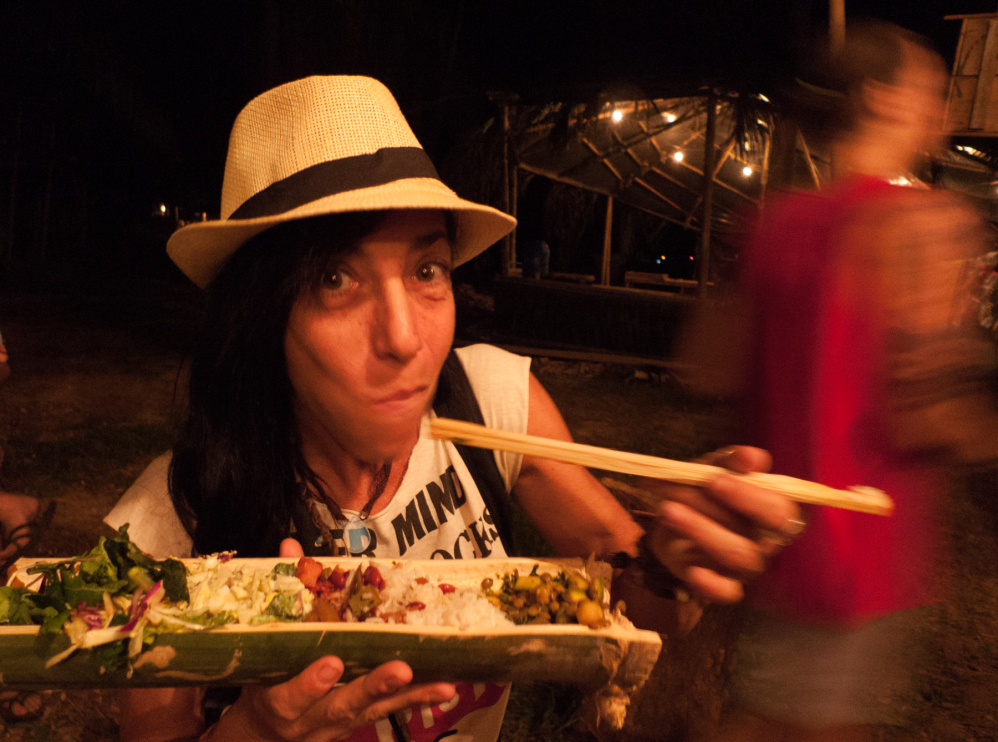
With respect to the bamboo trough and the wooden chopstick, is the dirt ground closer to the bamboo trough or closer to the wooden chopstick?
the wooden chopstick

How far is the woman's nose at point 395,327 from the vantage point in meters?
1.38

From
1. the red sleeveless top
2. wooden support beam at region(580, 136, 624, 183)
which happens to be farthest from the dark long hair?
wooden support beam at region(580, 136, 624, 183)

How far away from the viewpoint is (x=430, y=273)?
1.57 metres

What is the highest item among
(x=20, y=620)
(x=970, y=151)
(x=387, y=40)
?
(x=387, y=40)

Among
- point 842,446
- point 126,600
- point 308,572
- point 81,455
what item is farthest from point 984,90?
point 81,455

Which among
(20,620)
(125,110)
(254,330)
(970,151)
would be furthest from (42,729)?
Answer: (125,110)

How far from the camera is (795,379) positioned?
6.52ft

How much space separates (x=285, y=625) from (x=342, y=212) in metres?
Result: 0.94

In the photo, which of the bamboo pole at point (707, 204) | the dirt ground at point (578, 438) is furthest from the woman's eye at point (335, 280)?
the bamboo pole at point (707, 204)

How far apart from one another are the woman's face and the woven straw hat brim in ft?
0.23

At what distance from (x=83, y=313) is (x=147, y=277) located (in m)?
8.83

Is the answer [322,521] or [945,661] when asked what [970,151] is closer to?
[945,661]

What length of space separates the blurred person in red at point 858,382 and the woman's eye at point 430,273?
118 cm

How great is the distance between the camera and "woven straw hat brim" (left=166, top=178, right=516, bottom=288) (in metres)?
1.36
